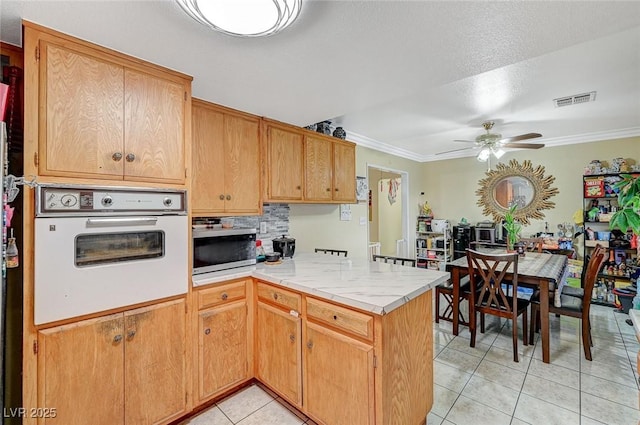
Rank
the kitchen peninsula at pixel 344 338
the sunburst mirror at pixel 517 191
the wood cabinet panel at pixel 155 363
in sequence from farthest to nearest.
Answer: the sunburst mirror at pixel 517 191
the wood cabinet panel at pixel 155 363
the kitchen peninsula at pixel 344 338

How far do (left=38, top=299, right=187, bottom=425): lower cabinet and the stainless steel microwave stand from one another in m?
0.32

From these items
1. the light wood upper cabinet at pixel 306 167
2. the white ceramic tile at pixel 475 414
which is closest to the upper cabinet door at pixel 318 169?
the light wood upper cabinet at pixel 306 167

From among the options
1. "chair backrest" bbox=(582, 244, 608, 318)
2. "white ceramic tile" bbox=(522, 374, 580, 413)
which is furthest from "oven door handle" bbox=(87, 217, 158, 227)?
"chair backrest" bbox=(582, 244, 608, 318)

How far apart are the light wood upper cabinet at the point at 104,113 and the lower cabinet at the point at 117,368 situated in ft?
2.66

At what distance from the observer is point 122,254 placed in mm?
1574

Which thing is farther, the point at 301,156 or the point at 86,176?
the point at 301,156

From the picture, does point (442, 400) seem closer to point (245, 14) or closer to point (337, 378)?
point (337, 378)

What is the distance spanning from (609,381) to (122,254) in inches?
142

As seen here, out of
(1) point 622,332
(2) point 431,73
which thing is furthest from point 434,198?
(2) point 431,73

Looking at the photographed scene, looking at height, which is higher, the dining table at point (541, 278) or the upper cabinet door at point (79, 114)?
the upper cabinet door at point (79, 114)

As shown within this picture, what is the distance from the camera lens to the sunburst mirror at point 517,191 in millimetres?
4637

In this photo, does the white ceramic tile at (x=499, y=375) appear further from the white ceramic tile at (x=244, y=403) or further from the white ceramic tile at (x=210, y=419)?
the white ceramic tile at (x=210, y=419)

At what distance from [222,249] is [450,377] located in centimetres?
211

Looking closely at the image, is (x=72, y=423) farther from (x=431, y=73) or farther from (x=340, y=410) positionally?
(x=431, y=73)
